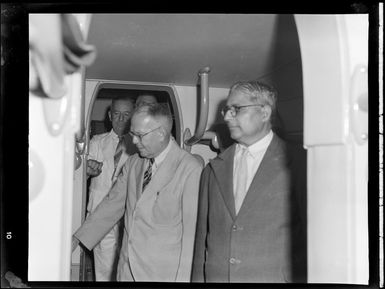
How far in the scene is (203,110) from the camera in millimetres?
1369

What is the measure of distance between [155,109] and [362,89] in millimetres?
568

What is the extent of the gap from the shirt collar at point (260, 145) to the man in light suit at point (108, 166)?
1.12 feet

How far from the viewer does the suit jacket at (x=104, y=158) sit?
135 cm

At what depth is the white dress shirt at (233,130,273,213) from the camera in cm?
129

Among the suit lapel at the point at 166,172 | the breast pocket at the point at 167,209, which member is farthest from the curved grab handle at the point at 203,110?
the breast pocket at the point at 167,209

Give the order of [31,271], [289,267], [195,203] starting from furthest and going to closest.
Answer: [195,203], [289,267], [31,271]

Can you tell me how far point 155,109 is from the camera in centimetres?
137

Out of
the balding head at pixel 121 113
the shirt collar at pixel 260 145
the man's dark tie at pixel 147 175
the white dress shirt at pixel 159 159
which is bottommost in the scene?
the man's dark tie at pixel 147 175

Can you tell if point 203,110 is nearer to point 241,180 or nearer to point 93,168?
point 241,180

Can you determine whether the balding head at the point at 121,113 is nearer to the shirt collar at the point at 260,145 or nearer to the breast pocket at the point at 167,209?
the breast pocket at the point at 167,209

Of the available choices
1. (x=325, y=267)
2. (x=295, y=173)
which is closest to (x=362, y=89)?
(x=295, y=173)

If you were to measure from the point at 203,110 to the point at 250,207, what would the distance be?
315 mm

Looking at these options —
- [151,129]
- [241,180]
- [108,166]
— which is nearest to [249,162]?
[241,180]
